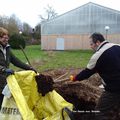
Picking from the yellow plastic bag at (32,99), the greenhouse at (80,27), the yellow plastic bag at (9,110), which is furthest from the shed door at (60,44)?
the yellow plastic bag at (9,110)

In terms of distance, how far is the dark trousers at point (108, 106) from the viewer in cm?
598

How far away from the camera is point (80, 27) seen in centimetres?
4481

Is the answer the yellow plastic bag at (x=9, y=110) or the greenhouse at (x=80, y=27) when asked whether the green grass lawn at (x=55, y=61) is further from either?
the greenhouse at (x=80, y=27)

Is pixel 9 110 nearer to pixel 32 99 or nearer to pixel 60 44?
pixel 32 99

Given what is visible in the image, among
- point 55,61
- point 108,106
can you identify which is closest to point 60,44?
point 55,61

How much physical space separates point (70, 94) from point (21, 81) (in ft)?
3.98

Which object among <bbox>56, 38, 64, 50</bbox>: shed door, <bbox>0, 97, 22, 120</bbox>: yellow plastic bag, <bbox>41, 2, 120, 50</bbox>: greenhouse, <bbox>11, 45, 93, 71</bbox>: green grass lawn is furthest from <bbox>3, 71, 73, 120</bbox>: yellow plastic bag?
<bbox>56, 38, 64, 50</bbox>: shed door

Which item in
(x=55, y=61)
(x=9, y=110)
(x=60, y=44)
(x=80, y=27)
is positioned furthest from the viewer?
(x=60, y=44)

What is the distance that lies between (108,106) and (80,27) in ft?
128

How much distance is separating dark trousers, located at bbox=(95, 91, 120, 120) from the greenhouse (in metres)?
35.8

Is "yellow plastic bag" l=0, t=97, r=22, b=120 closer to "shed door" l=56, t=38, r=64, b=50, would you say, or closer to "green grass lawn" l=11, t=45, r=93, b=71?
"green grass lawn" l=11, t=45, r=93, b=71

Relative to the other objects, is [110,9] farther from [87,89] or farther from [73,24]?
[87,89]

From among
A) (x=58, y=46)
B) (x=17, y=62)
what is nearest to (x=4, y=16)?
(x=58, y=46)

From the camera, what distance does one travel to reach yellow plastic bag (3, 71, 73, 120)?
5.55 meters
